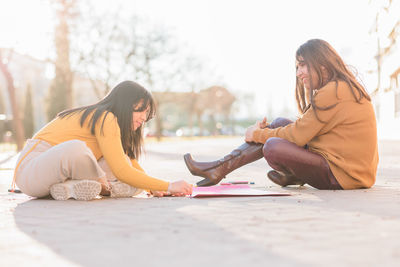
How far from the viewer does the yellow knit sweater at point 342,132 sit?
14.7ft

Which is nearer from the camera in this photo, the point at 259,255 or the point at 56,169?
the point at 259,255

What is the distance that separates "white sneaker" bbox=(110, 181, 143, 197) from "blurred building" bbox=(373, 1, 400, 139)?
21.3 m

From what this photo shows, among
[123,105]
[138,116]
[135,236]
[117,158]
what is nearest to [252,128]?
[138,116]

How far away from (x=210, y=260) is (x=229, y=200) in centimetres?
203

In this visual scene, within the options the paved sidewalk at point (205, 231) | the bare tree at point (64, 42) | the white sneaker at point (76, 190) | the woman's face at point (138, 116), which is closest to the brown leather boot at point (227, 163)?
the paved sidewalk at point (205, 231)

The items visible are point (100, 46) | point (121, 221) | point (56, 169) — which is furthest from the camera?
point (100, 46)

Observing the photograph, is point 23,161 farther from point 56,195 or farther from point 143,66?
point 143,66

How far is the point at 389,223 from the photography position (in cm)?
310

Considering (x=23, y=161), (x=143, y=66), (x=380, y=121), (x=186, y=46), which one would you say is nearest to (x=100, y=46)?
(x=143, y=66)

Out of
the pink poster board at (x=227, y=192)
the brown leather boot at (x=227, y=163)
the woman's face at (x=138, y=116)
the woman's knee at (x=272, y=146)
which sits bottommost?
the pink poster board at (x=227, y=192)

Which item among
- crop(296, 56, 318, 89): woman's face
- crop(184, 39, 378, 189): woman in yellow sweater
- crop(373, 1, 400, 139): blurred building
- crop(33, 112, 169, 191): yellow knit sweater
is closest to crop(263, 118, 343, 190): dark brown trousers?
crop(184, 39, 378, 189): woman in yellow sweater

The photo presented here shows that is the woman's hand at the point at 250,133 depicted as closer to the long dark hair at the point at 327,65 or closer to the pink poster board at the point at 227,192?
the pink poster board at the point at 227,192

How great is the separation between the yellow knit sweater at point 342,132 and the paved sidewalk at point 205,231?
0.99 feet

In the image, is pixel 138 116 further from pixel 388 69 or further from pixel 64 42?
pixel 388 69
